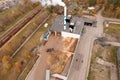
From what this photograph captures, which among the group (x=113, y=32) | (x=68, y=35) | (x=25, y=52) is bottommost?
(x=113, y=32)

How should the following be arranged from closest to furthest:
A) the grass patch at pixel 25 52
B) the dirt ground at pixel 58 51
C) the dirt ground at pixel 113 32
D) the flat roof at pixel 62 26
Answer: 1. the grass patch at pixel 25 52
2. the dirt ground at pixel 58 51
3. the flat roof at pixel 62 26
4. the dirt ground at pixel 113 32

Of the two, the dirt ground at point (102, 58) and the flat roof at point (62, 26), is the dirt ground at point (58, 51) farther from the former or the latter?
the dirt ground at point (102, 58)

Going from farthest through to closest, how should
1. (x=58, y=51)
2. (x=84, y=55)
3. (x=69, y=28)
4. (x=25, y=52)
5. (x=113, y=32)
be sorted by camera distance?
(x=113, y=32) < (x=69, y=28) < (x=58, y=51) < (x=84, y=55) < (x=25, y=52)

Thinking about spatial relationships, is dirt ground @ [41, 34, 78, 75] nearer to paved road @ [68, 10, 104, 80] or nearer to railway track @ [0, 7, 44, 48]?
paved road @ [68, 10, 104, 80]

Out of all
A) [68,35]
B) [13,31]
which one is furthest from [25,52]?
[68,35]

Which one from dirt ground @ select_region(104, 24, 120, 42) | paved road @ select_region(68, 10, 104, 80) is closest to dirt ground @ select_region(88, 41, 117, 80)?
paved road @ select_region(68, 10, 104, 80)

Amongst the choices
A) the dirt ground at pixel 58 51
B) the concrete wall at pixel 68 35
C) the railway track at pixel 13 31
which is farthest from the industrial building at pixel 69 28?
the railway track at pixel 13 31

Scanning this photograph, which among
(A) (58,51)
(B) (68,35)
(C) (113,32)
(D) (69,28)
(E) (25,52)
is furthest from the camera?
(C) (113,32)

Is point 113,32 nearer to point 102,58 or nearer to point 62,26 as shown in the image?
point 102,58
